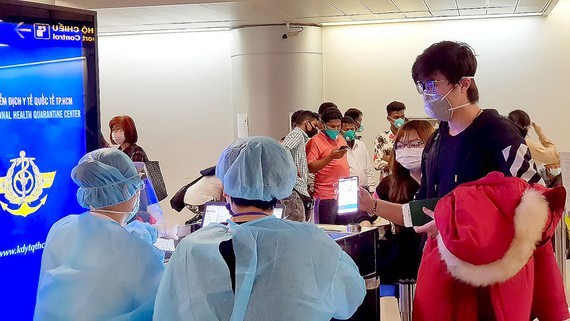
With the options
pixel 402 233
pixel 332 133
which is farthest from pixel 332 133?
pixel 402 233

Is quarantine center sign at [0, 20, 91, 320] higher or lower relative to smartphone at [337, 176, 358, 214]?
higher

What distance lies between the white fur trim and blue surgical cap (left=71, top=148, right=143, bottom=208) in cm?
136

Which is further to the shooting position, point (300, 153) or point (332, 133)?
point (332, 133)

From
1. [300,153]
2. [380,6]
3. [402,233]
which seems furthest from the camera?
[380,6]

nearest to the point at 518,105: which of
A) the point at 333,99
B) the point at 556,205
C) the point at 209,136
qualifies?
the point at 333,99

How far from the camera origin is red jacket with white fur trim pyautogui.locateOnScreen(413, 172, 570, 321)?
2361 millimetres

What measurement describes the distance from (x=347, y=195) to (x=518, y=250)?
250 cm

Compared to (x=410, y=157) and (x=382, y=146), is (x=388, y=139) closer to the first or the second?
(x=382, y=146)

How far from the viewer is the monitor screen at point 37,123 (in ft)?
9.41

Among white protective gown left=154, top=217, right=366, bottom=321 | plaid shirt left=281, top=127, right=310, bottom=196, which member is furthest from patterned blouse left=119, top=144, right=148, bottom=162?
white protective gown left=154, top=217, right=366, bottom=321

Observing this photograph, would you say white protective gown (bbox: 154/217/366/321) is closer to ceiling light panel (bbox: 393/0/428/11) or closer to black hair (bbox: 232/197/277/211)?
black hair (bbox: 232/197/277/211)

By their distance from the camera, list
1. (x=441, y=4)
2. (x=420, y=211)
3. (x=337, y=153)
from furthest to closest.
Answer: (x=441, y=4), (x=337, y=153), (x=420, y=211)

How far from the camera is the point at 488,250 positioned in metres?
2.36

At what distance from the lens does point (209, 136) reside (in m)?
10.6
